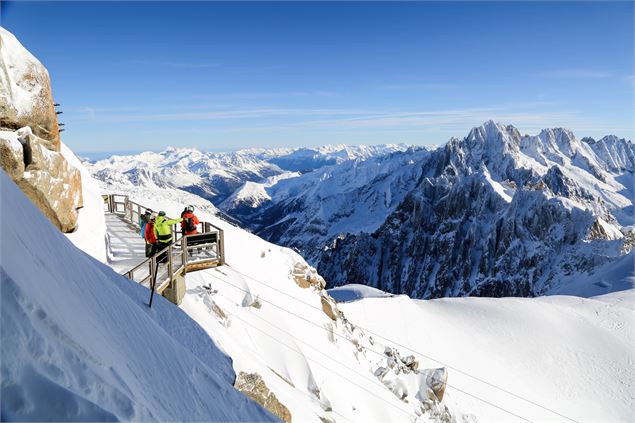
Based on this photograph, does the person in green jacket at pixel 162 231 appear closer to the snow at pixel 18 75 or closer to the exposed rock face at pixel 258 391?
the exposed rock face at pixel 258 391

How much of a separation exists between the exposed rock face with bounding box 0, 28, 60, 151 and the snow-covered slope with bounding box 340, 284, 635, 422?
79.9 ft

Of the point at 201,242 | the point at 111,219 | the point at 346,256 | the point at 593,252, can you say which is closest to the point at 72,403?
the point at 201,242

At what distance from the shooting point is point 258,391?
1143 cm

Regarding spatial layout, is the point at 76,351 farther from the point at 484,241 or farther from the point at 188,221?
the point at 484,241

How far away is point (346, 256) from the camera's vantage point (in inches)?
6407

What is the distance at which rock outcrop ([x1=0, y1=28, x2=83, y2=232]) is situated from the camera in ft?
36.7

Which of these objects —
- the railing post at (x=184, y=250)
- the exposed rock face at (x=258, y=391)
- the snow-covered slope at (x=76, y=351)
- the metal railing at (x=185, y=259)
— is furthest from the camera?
the railing post at (x=184, y=250)

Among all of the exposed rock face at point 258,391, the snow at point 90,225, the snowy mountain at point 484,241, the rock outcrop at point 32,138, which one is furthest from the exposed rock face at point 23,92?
the snowy mountain at point 484,241

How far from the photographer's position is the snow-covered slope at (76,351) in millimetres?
3262

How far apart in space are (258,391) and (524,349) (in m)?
29.8

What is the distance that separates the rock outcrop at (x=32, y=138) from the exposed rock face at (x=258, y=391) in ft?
22.5

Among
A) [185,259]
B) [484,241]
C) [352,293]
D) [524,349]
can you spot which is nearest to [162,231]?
[185,259]

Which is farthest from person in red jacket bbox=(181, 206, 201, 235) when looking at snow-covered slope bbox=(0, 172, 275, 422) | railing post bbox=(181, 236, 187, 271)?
snow-covered slope bbox=(0, 172, 275, 422)

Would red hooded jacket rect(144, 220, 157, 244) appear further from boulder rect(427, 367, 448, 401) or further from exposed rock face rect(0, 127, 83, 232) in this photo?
boulder rect(427, 367, 448, 401)
